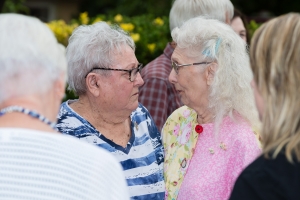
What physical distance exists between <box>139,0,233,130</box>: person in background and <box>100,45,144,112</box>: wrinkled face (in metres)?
0.81

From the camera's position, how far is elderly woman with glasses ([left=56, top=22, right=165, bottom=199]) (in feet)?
12.8

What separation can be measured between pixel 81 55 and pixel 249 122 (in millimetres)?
1054

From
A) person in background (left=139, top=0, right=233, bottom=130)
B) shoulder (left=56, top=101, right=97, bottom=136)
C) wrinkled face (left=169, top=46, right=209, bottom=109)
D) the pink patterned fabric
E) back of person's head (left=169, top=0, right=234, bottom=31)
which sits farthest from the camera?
back of person's head (left=169, top=0, right=234, bottom=31)

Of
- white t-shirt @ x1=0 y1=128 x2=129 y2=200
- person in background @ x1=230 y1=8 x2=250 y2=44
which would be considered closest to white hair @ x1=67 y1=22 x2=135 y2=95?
white t-shirt @ x1=0 y1=128 x2=129 y2=200

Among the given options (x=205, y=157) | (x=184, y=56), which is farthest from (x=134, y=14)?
(x=205, y=157)

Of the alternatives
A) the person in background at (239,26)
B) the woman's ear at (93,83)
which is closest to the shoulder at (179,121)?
the woman's ear at (93,83)

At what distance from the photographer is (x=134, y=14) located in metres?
15.6

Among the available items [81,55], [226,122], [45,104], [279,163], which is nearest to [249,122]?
[226,122]

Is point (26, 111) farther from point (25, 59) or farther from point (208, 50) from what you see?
point (208, 50)

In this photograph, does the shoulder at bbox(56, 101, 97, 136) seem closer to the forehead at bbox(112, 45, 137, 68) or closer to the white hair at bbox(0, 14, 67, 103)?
the forehead at bbox(112, 45, 137, 68)

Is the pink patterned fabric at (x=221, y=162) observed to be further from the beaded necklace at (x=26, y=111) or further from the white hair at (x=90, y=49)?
the beaded necklace at (x=26, y=111)

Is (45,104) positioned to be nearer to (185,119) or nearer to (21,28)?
(21,28)

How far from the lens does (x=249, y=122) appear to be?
12.6 ft

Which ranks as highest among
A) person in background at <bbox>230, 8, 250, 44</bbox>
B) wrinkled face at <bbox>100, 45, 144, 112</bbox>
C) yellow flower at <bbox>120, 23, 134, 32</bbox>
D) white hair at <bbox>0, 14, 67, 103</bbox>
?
white hair at <bbox>0, 14, 67, 103</bbox>
